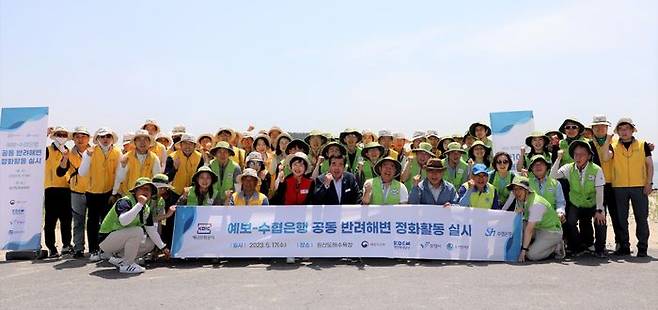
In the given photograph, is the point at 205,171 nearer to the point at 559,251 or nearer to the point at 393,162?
the point at 393,162

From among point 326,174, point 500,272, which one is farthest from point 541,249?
point 326,174

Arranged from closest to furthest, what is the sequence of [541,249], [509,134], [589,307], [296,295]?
[589,307] < [296,295] < [541,249] < [509,134]

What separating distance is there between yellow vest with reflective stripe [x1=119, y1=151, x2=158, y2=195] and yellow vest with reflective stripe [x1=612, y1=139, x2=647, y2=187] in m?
7.02

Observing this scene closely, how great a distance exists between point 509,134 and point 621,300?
453cm

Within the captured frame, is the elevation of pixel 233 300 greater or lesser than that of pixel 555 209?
lesser

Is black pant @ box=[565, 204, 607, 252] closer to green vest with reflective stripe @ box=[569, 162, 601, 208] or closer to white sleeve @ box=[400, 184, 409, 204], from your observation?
green vest with reflective stripe @ box=[569, 162, 601, 208]

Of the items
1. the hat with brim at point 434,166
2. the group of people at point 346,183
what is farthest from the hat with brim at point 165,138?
the hat with brim at point 434,166

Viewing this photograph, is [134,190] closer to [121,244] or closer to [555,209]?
[121,244]

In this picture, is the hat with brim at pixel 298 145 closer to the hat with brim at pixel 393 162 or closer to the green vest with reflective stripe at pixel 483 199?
the hat with brim at pixel 393 162

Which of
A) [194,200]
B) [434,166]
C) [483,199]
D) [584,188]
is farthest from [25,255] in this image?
[584,188]

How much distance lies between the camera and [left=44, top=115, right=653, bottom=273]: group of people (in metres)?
7.77

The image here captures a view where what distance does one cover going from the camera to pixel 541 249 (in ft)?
25.4

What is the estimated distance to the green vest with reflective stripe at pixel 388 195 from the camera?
7879 millimetres

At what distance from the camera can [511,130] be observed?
9.61 metres
